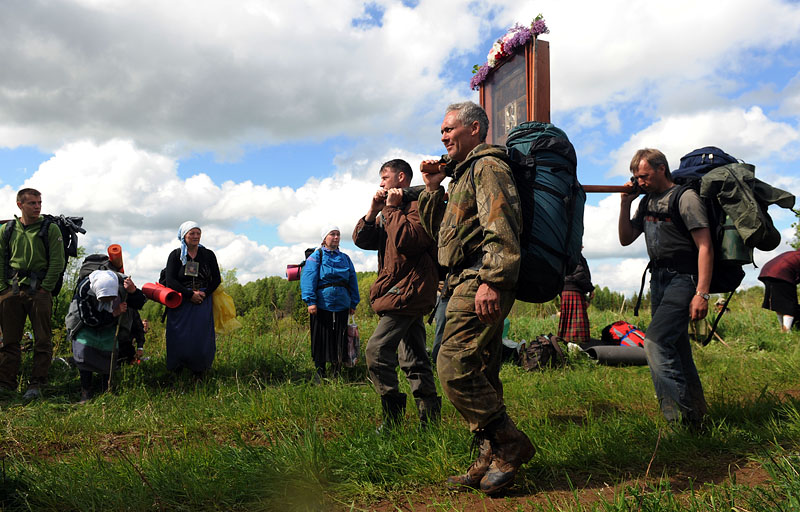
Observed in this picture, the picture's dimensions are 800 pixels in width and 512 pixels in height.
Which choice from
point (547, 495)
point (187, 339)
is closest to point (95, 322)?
point (187, 339)

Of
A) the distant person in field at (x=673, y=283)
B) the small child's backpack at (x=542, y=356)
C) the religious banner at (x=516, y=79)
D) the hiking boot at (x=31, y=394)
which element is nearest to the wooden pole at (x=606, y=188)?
the distant person in field at (x=673, y=283)

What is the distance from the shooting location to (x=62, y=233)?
21.2 ft

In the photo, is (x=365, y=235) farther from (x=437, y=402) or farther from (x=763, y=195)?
(x=763, y=195)

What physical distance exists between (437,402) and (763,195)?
2656 mm

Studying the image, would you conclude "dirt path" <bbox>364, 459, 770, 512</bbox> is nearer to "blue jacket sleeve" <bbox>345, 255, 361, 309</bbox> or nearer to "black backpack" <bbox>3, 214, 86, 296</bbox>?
"blue jacket sleeve" <bbox>345, 255, 361, 309</bbox>

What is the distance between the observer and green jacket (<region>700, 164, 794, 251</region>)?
3320mm

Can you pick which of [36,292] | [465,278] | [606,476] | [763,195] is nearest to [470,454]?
[606,476]

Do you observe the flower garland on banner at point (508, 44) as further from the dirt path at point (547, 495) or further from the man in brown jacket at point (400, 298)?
the dirt path at point (547, 495)

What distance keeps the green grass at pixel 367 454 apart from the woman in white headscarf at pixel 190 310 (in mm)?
866

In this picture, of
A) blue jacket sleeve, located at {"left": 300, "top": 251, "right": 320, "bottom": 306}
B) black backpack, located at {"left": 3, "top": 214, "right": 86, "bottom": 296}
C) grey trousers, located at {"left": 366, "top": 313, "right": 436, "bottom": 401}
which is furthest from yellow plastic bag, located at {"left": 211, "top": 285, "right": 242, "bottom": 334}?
grey trousers, located at {"left": 366, "top": 313, "right": 436, "bottom": 401}

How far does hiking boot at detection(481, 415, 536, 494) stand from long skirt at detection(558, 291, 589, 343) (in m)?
5.60

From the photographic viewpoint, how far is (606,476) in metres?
2.87

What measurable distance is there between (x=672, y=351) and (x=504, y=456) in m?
1.63

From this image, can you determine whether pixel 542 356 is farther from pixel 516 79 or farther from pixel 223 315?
pixel 223 315
